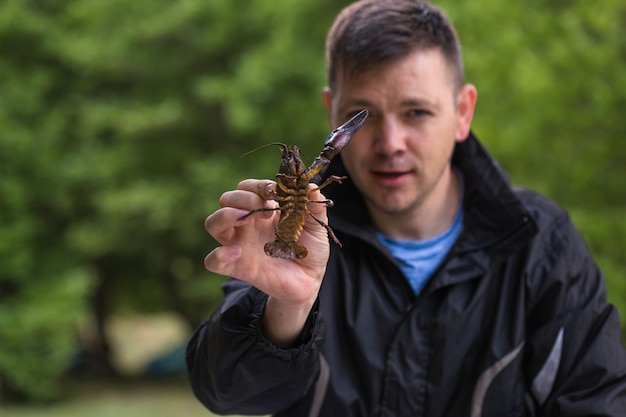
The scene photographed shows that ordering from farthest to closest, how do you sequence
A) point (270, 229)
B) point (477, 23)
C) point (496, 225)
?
point (477, 23), point (496, 225), point (270, 229)

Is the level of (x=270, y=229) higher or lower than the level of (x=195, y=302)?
higher

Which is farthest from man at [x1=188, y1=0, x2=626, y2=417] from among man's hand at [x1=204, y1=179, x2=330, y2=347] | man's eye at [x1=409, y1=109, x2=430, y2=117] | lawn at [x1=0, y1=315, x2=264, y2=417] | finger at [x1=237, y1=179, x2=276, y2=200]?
lawn at [x1=0, y1=315, x2=264, y2=417]

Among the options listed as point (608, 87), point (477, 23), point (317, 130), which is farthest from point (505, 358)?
point (317, 130)

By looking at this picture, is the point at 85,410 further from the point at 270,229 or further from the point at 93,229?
the point at 270,229

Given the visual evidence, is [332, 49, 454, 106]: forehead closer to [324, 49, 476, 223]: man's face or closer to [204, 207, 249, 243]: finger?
[324, 49, 476, 223]: man's face

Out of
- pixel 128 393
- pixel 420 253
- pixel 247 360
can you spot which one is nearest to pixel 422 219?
pixel 420 253

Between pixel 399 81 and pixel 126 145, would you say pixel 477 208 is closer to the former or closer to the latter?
pixel 399 81
